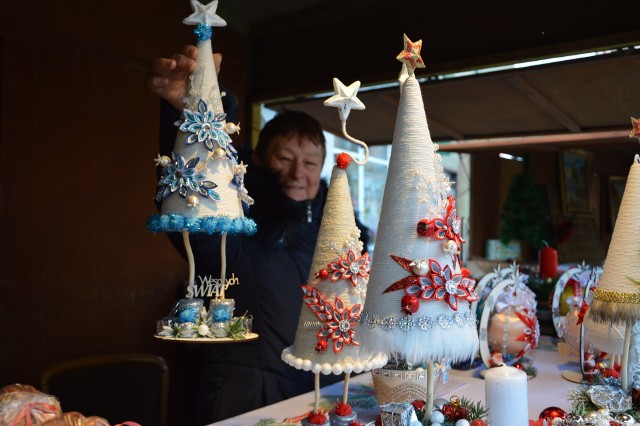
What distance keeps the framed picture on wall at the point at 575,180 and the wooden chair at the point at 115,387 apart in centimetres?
166

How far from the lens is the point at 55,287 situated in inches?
70.4

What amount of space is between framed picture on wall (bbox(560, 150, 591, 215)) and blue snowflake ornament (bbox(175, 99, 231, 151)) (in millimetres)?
1541

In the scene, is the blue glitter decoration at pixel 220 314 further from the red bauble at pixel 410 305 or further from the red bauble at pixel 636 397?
the red bauble at pixel 636 397

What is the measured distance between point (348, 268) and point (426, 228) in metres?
0.26

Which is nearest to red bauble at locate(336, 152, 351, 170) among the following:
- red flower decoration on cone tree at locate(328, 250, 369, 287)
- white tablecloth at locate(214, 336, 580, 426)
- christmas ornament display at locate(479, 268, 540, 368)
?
red flower decoration on cone tree at locate(328, 250, 369, 287)

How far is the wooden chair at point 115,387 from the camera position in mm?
1444

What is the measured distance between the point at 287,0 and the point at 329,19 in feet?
0.57

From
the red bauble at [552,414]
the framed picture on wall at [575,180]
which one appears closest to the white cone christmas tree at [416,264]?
the red bauble at [552,414]

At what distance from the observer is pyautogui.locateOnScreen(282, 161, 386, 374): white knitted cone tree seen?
0.99m

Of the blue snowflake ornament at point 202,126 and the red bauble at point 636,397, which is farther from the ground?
the blue snowflake ornament at point 202,126

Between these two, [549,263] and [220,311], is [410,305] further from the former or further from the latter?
[549,263]

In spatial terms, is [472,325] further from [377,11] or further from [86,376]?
[377,11]

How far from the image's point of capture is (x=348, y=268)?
102cm

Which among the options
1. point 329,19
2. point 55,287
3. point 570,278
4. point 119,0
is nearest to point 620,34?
point 570,278
